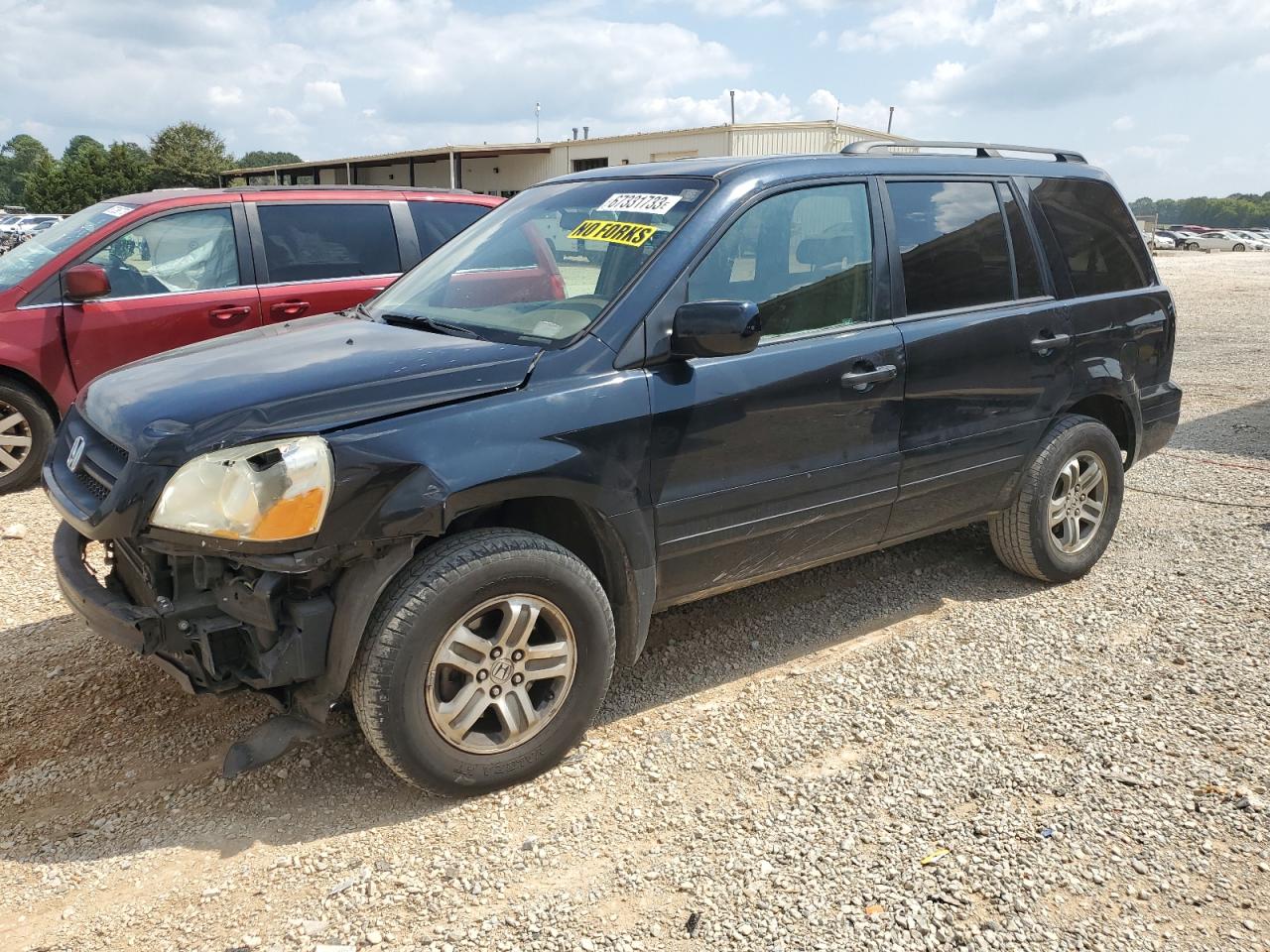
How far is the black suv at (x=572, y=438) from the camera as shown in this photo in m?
2.70

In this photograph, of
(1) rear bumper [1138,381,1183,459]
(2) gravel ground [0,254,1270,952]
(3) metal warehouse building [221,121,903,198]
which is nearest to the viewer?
(2) gravel ground [0,254,1270,952]

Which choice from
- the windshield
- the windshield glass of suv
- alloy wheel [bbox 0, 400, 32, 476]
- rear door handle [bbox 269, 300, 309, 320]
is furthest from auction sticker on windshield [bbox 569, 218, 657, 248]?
alloy wheel [bbox 0, 400, 32, 476]

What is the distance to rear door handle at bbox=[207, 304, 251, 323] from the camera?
6.39 meters

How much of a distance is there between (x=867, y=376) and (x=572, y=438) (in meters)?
1.29

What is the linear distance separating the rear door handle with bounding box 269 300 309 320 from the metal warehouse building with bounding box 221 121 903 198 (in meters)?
22.5

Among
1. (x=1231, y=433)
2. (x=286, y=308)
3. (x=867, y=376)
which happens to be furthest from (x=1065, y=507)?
(x=286, y=308)

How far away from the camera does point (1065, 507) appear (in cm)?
468

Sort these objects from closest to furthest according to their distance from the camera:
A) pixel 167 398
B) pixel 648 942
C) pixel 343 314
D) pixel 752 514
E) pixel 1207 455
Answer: pixel 648 942 → pixel 167 398 → pixel 752 514 → pixel 343 314 → pixel 1207 455

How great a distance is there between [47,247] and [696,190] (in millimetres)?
5068

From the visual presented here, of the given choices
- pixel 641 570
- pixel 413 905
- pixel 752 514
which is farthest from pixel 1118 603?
pixel 413 905

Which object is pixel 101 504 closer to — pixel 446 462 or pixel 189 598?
pixel 189 598

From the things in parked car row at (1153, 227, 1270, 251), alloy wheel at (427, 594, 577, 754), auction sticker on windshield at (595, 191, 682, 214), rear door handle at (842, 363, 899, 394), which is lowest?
alloy wheel at (427, 594, 577, 754)

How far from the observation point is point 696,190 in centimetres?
350

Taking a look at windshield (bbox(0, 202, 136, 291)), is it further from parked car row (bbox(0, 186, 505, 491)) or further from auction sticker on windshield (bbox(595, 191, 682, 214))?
auction sticker on windshield (bbox(595, 191, 682, 214))
